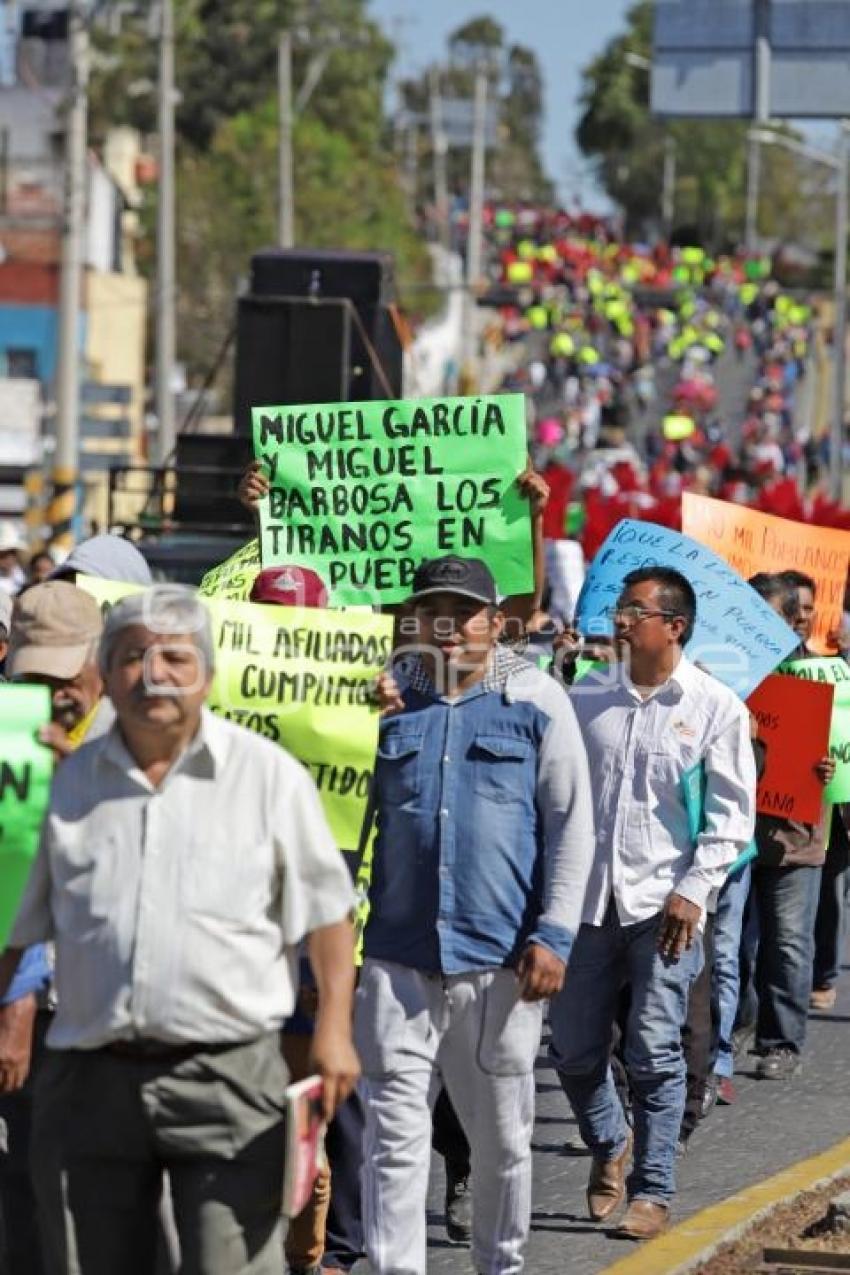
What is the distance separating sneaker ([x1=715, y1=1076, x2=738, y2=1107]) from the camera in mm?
9930

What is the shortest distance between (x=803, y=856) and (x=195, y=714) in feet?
17.2

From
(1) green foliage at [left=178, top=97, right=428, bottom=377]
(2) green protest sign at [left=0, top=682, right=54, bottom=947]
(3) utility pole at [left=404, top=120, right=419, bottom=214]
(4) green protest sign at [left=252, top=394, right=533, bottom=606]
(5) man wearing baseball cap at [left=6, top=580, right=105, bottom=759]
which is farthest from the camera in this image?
(3) utility pole at [left=404, top=120, right=419, bottom=214]

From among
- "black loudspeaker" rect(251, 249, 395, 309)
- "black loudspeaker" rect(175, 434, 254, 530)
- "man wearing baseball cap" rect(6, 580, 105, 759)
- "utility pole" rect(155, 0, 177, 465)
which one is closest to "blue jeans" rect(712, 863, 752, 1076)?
"man wearing baseball cap" rect(6, 580, 105, 759)

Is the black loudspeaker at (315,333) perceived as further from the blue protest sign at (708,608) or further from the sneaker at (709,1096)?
the sneaker at (709,1096)

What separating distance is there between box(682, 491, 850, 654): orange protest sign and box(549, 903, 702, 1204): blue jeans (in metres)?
3.13

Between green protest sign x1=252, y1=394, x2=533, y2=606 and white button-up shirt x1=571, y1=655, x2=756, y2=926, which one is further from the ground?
green protest sign x1=252, y1=394, x2=533, y2=606

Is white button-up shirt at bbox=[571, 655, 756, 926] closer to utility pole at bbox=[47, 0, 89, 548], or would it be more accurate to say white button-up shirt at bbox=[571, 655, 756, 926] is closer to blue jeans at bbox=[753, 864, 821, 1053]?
blue jeans at bbox=[753, 864, 821, 1053]

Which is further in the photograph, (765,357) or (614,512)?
(765,357)

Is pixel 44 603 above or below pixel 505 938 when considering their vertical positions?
above

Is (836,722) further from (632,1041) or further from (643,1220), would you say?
(643,1220)

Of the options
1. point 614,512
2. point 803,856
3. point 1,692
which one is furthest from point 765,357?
point 1,692

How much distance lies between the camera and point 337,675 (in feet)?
22.6

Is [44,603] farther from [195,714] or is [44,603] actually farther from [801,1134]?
[801,1134]

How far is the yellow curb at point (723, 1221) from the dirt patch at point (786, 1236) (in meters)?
0.03
